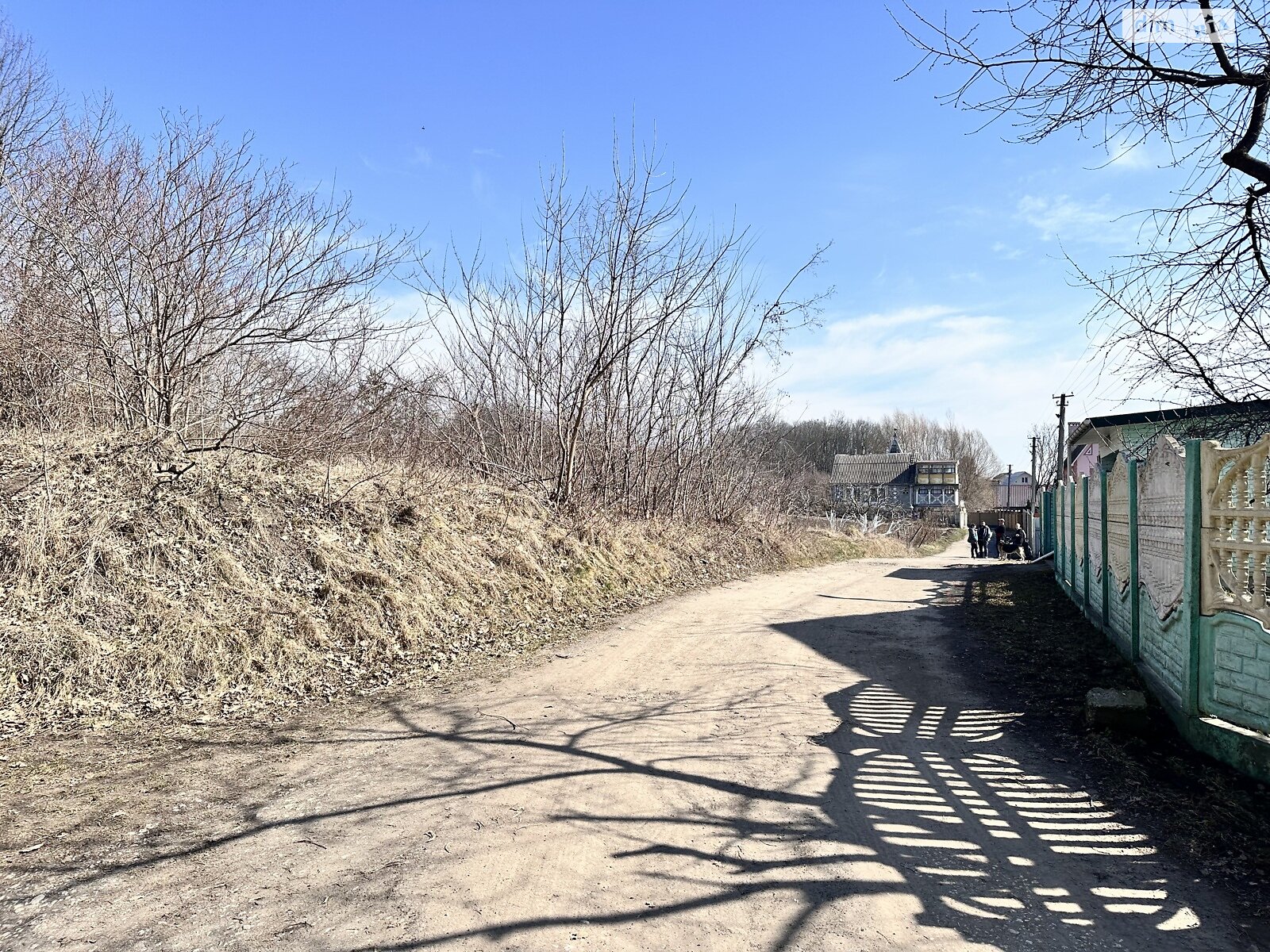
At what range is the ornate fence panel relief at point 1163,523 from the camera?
5055 mm

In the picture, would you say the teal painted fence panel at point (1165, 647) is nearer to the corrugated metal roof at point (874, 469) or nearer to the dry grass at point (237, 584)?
the dry grass at point (237, 584)

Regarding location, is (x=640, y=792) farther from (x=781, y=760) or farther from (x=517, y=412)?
(x=517, y=412)

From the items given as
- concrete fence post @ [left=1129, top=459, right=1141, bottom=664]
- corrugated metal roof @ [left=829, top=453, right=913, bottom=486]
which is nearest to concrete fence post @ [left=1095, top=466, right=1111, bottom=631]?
concrete fence post @ [left=1129, top=459, right=1141, bottom=664]

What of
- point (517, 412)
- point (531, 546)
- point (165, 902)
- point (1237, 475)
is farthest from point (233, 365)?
point (1237, 475)

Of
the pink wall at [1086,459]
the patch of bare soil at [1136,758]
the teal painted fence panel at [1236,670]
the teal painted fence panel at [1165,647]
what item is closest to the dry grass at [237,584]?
the patch of bare soil at [1136,758]

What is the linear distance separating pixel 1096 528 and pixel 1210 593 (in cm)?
465

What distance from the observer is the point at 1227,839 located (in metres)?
3.65

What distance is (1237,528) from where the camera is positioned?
4.38 meters

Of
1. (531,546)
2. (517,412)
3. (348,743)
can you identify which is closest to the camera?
(348,743)

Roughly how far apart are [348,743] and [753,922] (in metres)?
3.37

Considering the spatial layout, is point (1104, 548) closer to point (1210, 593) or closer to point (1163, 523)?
point (1163, 523)

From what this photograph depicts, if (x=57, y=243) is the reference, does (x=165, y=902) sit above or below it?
below

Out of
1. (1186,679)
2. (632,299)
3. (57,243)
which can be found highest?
(632,299)

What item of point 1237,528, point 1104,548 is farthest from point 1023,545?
point 1237,528
